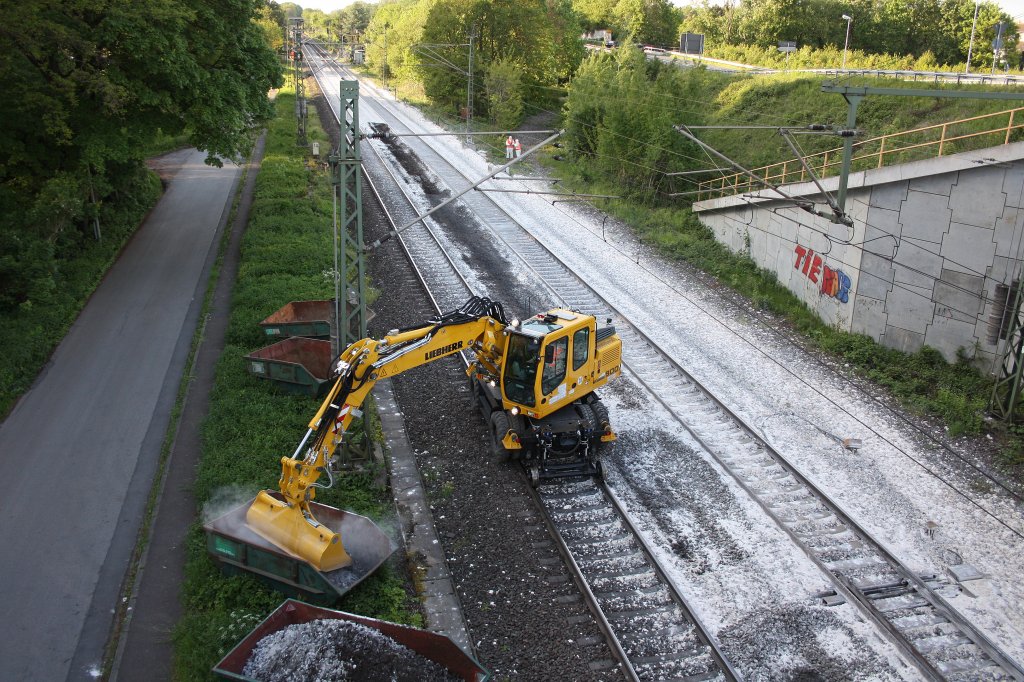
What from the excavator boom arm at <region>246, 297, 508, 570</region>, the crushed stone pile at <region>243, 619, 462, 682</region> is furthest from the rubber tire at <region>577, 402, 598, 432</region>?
the crushed stone pile at <region>243, 619, 462, 682</region>

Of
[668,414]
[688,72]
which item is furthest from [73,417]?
[688,72]

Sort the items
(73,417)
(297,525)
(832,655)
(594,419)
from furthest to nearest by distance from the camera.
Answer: (73,417), (594,419), (297,525), (832,655)

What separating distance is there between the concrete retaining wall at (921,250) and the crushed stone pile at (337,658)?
14.9 meters

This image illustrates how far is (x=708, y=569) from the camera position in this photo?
12.7 meters

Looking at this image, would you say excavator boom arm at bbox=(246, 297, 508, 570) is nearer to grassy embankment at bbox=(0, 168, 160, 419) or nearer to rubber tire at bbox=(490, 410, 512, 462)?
rubber tire at bbox=(490, 410, 512, 462)

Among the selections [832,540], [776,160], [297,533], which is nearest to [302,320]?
[297,533]

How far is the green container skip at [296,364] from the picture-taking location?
1769cm

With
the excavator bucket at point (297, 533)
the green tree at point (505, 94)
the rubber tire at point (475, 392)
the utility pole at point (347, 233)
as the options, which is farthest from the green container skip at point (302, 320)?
the green tree at point (505, 94)

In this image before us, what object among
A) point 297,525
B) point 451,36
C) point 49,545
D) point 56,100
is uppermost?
point 451,36

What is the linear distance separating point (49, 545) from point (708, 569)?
35.3 feet

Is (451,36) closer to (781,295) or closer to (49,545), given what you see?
(781,295)

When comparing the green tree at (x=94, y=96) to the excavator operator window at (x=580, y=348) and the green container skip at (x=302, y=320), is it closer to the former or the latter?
the green container skip at (x=302, y=320)

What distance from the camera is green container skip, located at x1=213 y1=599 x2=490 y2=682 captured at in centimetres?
970

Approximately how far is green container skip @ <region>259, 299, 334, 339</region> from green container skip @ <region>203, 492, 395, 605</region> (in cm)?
776
